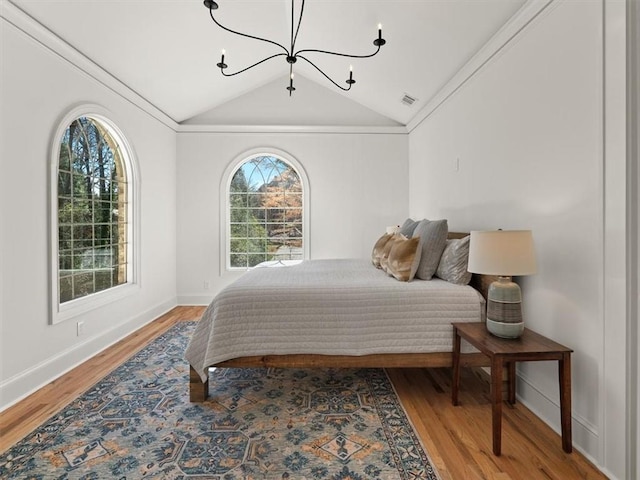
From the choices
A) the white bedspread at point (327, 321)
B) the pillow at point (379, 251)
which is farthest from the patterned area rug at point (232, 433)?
the pillow at point (379, 251)

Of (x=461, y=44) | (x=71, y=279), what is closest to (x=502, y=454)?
(x=461, y=44)

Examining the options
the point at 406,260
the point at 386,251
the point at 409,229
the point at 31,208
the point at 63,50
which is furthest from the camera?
the point at 409,229

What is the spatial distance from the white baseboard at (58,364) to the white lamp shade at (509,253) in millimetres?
3036

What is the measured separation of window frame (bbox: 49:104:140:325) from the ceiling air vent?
10.5 ft

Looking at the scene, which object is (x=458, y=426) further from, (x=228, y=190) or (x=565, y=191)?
(x=228, y=190)

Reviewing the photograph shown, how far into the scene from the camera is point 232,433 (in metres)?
1.76

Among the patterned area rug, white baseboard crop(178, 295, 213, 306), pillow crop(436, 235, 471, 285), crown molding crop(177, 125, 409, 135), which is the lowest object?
the patterned area rug

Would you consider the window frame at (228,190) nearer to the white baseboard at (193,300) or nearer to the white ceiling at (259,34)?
the white baseboard at (193,300)

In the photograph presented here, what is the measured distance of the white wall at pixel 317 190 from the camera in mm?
4703

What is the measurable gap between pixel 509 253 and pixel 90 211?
3.52 metres

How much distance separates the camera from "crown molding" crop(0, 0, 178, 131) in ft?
6.83

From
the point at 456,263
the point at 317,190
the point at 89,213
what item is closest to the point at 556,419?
the point at 456,263

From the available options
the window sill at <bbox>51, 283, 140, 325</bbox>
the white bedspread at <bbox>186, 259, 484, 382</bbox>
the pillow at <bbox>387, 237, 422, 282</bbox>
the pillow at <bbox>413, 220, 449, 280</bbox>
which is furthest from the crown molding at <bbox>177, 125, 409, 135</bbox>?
the white bedspread at <bbox>186, 259, 484, 382</bbox>

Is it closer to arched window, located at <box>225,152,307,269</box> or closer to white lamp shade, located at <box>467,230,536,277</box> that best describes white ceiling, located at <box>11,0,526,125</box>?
arched window, located at <box>225,152,307,269</box>
